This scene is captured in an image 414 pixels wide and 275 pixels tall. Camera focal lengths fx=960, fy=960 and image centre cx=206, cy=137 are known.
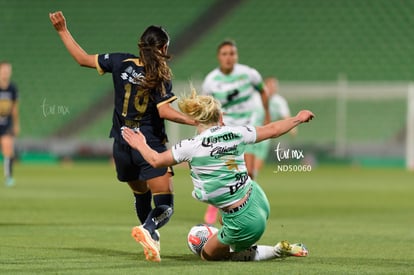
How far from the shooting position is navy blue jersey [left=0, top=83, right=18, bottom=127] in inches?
766

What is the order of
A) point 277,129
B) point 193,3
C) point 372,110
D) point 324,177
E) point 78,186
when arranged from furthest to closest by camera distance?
1. point 193,3
2. point 372,110
3. point 324,177
4. point 78,186
5. point 277,129

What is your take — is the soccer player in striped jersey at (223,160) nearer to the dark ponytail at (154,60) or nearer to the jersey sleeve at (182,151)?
the jersey sleeve at (182,151)

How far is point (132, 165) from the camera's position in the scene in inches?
332

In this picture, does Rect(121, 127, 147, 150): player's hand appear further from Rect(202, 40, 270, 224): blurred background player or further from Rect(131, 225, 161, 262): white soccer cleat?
Rect(202, 40, 270, 224): blurred background player

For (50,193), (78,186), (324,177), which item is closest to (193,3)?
(324,177)

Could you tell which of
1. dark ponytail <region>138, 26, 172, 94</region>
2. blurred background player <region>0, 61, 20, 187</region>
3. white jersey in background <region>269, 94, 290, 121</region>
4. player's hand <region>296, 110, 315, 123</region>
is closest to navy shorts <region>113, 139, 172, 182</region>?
dark ponytail <region>138, 26, 172, 94</region>

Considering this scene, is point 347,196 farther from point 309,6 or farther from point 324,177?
point 309,6

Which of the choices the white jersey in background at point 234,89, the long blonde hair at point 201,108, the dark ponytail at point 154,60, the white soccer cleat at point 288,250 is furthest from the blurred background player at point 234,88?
the long blonde hair at point 201,108

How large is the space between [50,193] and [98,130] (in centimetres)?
1276

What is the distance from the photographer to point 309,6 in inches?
1227

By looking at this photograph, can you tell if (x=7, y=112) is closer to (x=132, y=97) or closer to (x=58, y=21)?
(x=58, y=21)

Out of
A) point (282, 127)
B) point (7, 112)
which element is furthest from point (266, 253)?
point (7, 112)

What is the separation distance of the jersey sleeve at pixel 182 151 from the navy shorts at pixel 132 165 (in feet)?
2.97

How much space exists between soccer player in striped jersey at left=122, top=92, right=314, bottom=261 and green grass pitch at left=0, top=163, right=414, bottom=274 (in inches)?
13.3
